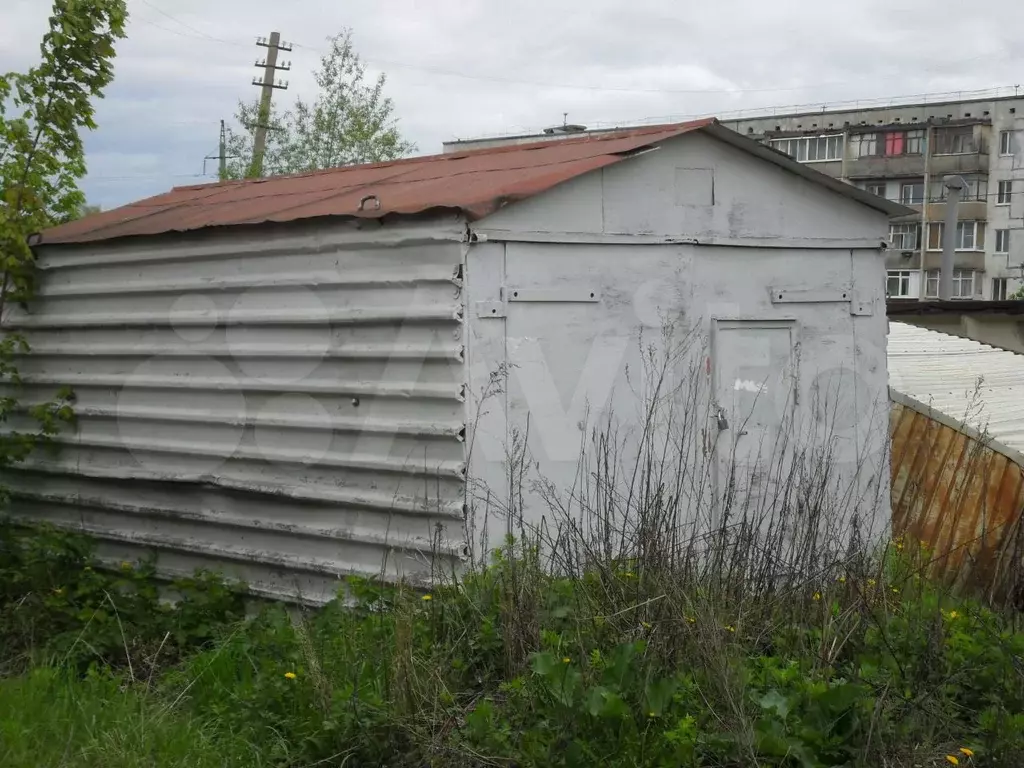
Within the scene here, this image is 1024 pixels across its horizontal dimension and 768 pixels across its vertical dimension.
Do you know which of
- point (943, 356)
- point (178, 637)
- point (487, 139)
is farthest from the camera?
point (487, 139)

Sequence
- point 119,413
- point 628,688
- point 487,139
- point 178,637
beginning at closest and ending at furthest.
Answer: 1. point 628,688
2. point 178,637
3. point 119,413
4. point 487,139

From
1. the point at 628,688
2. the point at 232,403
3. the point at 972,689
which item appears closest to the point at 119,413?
the point at 232,403

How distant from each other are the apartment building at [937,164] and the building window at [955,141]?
0.14 feet

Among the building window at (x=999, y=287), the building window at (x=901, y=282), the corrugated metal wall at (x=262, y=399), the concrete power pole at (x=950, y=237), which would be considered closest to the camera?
the corrugated metal wall at (x=262, y=399)

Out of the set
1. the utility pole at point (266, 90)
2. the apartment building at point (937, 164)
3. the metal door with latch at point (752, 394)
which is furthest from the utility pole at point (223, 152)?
the apartment building at point (937, 164)

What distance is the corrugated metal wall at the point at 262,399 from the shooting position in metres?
6.52

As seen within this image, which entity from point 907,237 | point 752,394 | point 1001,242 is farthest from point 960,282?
point 752,394

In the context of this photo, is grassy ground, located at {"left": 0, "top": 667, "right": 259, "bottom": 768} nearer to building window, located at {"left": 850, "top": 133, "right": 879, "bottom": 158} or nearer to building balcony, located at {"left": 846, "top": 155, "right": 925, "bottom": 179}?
building balcony, located at {"left": 846, "top": 155, "right": 925, "bottom": 179}

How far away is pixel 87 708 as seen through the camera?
17.8 ft

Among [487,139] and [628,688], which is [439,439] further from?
[487,139]

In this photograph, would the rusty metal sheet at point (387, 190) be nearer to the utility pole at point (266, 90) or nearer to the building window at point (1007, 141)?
the utility pole at point (266, 90)

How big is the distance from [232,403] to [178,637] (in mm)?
1497

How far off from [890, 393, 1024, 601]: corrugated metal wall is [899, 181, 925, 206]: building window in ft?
152

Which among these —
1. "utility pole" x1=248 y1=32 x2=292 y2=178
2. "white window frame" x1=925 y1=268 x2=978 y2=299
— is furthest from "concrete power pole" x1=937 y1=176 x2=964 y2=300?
"white window frame" x1=925 y1=268 x2=978 y2=299
